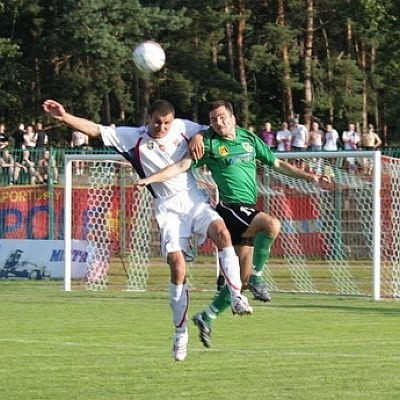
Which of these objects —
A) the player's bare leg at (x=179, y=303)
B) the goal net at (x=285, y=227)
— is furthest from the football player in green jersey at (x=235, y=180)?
the goal net at (x=285, y=227)

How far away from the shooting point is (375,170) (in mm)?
21703

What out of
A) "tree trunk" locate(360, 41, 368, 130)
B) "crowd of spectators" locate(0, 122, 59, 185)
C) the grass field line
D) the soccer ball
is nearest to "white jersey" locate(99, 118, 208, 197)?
the soccer ball

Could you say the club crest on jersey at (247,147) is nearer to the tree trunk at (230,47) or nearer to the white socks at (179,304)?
the white socks at (179,304)

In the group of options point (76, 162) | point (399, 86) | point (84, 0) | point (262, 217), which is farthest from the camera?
point (399, 86)

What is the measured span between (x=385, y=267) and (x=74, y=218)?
23.4 ft

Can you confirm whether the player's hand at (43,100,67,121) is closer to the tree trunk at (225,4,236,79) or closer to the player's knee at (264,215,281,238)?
the player's knee at (264,215,281,238)

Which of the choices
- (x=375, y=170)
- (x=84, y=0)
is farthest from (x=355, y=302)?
(x=84, y=0)

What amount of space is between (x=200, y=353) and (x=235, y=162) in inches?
76.5

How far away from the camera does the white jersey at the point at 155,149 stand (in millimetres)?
12445

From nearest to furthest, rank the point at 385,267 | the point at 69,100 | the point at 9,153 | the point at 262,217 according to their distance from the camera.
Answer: the point at 262,217 < the point at 385,267 < the point at 9,153 < the point at 69,100

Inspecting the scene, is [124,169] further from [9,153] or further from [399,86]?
[399,86]

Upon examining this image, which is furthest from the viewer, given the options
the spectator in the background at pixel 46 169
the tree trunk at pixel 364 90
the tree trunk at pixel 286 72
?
the tree trunk at pixel 364 90

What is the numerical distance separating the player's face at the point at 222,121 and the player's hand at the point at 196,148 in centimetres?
32

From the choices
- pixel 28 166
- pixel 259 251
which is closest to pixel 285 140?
pixel 28 166
